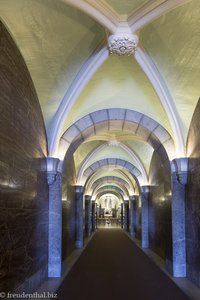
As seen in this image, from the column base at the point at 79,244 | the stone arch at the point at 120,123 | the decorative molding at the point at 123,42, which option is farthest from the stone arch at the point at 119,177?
the decorative molding at the point at 123,42

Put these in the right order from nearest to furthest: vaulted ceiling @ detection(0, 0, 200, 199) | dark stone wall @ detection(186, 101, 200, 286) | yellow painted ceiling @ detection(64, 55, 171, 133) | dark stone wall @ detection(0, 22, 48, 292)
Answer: dark stone wall @ detection(0, 22, 48, 292) < vaulted ceiling @ detection(0, 0, 200, 199) < dark stone wall @ detection(186, 101, 200, 286) < yellow painted ceiling @ detection(64, 55, 171, 133)

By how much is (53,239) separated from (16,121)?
334 cm

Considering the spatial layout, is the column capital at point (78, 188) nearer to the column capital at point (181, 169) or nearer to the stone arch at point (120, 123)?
the stone arch at point (120, 123)

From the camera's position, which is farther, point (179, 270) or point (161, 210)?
point (161, 210)

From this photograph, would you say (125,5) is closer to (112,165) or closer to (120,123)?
(120,123)

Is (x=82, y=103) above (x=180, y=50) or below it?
below

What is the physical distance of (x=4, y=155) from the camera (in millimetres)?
4199

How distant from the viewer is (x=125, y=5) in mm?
4750

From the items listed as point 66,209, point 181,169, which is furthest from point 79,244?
point 181,169

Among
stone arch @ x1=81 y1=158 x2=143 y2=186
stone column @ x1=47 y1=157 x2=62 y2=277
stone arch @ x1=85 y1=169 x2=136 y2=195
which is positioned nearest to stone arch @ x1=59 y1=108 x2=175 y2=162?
stone column @ x1=47 y1=157 x2=62 y2=277

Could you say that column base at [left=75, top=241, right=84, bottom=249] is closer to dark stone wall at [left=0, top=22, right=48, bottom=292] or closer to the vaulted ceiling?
dark stone wall at [left=0, top=22, right=48, bottom=292]

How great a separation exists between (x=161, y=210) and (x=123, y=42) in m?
5.66

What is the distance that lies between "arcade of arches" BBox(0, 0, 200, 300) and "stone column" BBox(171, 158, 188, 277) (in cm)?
2

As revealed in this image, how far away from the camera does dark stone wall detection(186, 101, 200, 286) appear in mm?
6255
